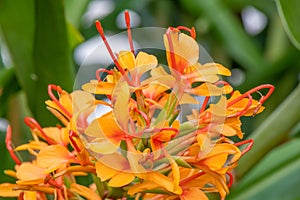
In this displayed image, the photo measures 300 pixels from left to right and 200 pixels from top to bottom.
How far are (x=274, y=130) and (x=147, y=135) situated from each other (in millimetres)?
265

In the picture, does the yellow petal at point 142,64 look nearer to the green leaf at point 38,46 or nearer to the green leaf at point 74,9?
the green leaf at point 38,46

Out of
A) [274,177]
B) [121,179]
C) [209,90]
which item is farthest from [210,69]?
[274,177]

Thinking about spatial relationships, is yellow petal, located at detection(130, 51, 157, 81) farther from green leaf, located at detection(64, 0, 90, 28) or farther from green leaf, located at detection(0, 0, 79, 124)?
green leaf, located at detection(64, 0, 90, 28)

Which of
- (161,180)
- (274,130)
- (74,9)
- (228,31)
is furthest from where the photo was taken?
(228,31)

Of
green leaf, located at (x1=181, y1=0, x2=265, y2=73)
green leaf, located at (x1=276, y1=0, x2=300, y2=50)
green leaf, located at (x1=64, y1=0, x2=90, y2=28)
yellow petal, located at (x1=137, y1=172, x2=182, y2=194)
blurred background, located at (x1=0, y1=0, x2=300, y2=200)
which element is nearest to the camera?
yellow petal, located at (x1=137, y1=172, x2=182, y2=194)

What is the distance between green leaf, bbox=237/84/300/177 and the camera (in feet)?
2.38

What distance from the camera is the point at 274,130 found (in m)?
0.75

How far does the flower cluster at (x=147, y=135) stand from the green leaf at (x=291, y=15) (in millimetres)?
110

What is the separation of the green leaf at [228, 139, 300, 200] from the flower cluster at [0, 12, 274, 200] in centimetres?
Answer: 28

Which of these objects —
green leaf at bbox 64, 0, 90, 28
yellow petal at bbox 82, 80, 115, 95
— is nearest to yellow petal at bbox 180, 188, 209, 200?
yellow petal at bbox 82, 80, 115, 95

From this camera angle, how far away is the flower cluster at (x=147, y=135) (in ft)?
1.69

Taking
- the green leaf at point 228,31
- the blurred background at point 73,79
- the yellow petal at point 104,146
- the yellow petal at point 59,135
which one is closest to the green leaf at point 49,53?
the blurred background at point 73,79

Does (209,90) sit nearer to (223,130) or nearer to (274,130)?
(223,130)

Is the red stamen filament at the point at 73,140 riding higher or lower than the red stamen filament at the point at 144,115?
lower
